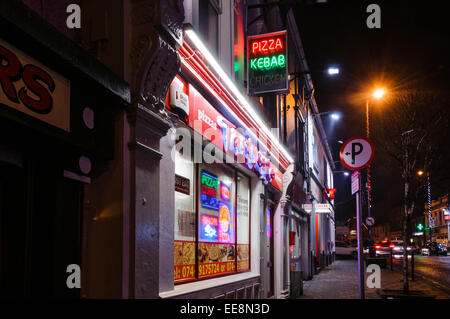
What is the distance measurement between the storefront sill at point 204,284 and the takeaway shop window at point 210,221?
0.13 meters

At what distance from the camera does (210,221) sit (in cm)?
899

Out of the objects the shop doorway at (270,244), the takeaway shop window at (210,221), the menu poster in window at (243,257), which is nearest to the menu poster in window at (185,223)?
the takeaway shop window at (210,221)

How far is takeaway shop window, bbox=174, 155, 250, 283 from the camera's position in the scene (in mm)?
7621

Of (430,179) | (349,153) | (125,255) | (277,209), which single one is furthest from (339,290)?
(125,255)

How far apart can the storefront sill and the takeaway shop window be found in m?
0.13

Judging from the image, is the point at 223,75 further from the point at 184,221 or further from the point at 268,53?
the point at 268,53

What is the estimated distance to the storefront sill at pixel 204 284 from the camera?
6359 millimetres

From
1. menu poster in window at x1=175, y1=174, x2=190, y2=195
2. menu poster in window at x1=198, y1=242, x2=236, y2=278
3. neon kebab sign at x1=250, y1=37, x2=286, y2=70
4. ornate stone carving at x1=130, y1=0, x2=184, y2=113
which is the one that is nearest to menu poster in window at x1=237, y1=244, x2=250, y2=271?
menu poster in window at x1=198, y1=242, x2=236, y2=278

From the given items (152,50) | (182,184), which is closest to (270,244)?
(182,184)

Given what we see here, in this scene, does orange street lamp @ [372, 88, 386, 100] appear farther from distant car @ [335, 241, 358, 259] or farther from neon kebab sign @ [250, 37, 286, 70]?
distant car @ [335, 241, 358, 259]

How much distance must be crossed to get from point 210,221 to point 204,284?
4.55 feet

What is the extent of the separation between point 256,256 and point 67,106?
7.86 meters

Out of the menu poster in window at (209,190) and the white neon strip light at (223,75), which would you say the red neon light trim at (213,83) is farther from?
the menu poster in window at (209,190)
